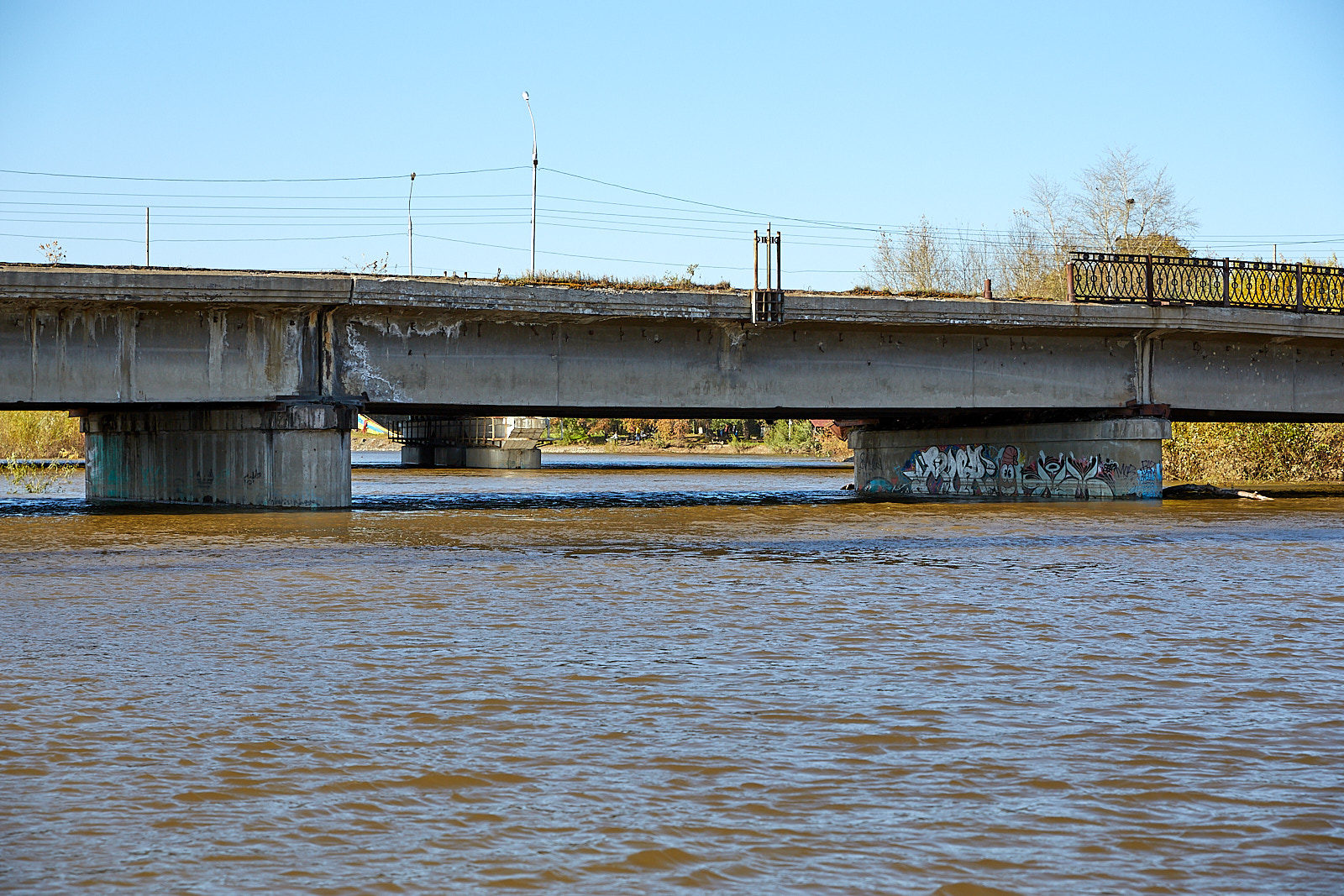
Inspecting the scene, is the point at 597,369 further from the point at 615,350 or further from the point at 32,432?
the point at 32,432

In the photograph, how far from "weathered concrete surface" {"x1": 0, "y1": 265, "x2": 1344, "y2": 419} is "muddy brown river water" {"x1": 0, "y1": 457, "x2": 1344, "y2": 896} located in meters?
9.97

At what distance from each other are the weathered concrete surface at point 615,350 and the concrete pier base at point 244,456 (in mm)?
794

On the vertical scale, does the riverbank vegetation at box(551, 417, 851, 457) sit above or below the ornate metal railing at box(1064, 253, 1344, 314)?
below

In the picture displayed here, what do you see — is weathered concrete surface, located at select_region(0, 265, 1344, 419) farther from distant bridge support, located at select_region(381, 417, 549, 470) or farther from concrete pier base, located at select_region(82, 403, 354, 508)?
distant bridge support, located at select_region(381, 417, 549, 470)

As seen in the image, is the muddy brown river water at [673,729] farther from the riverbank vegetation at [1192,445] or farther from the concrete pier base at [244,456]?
the riverbank vegetation at [1192,445]

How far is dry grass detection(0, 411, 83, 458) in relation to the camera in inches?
2485

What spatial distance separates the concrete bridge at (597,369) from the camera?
2592 cm

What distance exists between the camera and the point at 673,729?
7.65 m

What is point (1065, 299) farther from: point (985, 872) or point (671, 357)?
point (985, 872)

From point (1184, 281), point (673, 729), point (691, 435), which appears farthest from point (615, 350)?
point (691, 435)

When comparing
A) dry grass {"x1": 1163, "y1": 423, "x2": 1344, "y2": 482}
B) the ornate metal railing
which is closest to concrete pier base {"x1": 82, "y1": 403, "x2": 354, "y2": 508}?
the ornate metal railing

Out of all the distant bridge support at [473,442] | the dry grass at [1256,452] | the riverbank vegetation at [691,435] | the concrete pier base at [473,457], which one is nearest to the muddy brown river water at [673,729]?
the dry grass at [1256,452]

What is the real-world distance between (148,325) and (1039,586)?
1888 centimetres

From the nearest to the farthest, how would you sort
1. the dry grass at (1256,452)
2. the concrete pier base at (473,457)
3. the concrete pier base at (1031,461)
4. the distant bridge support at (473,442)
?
the concrete pier base at (1031,461) < the dry grass at (1256,452) < the concrete pier base at (473,457) < the distant bridge support at (473,442)
